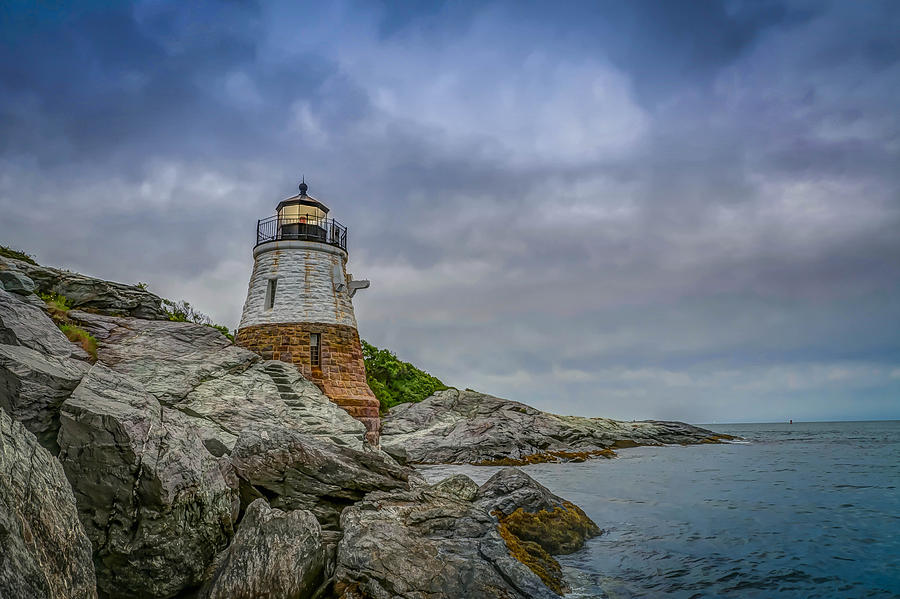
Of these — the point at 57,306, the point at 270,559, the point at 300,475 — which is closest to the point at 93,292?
the point at 57,306

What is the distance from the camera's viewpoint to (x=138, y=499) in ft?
23.6

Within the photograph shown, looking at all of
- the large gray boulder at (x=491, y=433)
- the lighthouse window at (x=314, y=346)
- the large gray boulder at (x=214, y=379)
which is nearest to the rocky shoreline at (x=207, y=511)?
the large gray boulder at (x=214, y=379)

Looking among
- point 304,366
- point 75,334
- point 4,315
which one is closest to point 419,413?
point 304,366

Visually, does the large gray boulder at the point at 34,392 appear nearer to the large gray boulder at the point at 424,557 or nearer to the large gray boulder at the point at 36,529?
the large gray boulder at the point at 36,529

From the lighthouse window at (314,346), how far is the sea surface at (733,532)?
663 cm

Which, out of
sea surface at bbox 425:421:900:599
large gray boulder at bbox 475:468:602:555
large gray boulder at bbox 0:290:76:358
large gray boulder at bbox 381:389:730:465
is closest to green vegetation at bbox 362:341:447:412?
large gray boulder at bbox 381:389:730:465

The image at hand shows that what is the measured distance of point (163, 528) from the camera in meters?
7.24

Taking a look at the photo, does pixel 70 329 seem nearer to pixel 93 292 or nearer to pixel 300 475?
pixel 93 292

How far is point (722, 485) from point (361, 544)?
62.6 ft

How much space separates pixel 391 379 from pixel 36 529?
127 feet

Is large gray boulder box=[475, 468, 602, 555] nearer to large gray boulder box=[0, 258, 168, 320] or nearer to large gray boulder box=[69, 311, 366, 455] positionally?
large gray boulder box=[69, 311, 366, 455]

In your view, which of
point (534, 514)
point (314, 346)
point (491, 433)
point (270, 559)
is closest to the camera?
point (270, 559)

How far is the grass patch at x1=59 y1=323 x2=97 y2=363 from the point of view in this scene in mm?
15820

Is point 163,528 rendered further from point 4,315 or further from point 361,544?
point 4,315
